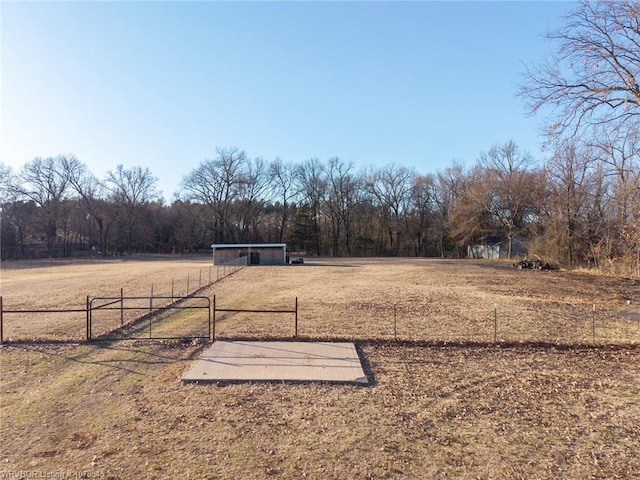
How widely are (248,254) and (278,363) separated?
40.2 m

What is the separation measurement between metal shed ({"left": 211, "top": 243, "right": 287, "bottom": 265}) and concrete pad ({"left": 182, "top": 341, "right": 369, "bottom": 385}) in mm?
37956

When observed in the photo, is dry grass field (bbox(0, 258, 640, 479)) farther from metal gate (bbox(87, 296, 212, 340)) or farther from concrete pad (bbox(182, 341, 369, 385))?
metal gate (bbox(87, 296, 212, 340))

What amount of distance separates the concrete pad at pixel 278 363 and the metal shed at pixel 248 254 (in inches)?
1494

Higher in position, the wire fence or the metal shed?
the metal shed

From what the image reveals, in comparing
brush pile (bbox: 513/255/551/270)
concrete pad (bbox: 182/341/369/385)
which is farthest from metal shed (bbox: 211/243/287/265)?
concrete pad (bbox: 182/341/369/385)

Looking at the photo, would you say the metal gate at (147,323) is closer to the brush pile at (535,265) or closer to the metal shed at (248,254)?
the metal shed at (248,254)

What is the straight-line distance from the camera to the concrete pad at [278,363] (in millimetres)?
6905

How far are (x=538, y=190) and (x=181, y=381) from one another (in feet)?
163

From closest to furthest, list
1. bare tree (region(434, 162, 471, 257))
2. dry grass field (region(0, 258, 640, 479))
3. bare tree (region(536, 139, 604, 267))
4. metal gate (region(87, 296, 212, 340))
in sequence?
dry grass field (region(0, 258, 640, 479))
metal gate (region(87, 296, 212, 340))
bare tree (region(536, 139, 604, 267))
bare tree (region(434, 162, 471, 257))

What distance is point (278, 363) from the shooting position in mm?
7762

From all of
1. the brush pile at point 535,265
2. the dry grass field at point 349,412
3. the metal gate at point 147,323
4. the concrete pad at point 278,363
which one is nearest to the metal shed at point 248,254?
the brush pile at point 535,265

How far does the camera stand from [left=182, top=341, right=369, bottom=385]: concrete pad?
6.91 meters

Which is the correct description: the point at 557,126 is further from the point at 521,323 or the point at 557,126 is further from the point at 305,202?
the point at 305,202

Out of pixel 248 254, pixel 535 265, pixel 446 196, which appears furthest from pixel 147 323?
pixel 446 196
